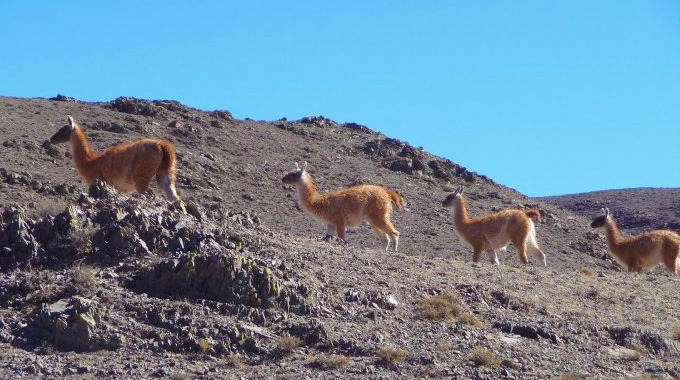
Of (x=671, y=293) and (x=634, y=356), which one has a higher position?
(x=671, y=293)

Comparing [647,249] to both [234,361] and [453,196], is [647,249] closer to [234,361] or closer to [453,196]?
[453,196]

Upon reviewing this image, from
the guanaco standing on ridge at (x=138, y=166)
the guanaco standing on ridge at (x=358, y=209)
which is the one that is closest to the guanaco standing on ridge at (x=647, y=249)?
the guanaco standing on ridge at (x=358, y=209)

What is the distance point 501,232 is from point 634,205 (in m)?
27.1

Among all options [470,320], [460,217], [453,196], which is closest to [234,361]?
[470,320]

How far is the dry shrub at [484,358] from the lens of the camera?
1169cm

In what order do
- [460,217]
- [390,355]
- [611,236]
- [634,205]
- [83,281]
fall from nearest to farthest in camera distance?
[390,355]
[83,281]
[460,217]
[611,236]
[634,205]

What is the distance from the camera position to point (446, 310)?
13305mm

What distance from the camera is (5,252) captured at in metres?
13.3

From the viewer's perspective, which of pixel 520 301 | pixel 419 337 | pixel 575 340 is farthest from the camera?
pixel 520 301

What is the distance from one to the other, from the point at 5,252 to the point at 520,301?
6.65 metres

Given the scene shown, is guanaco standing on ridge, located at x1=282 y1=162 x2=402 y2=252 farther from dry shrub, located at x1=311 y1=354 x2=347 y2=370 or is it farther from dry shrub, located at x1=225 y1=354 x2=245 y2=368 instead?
dry shrub, located at x1=225 y1=354 x2=245 y2=368

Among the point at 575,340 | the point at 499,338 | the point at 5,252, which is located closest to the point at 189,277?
the point at 5,252

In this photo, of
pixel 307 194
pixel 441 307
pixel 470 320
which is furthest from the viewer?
pixel 307 194

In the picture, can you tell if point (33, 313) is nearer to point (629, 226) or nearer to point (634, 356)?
point (634, 356)
